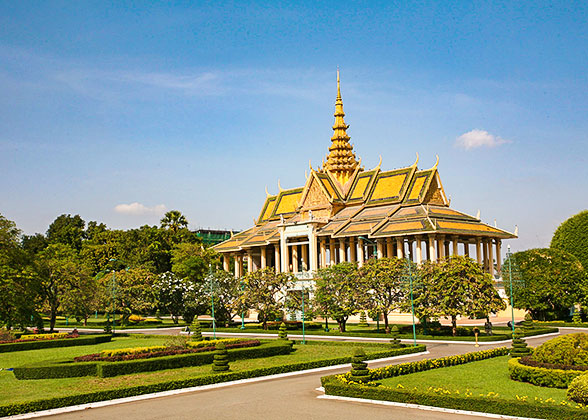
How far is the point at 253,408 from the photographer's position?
→ 62.5 ft

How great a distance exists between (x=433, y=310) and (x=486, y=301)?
321 centimetres

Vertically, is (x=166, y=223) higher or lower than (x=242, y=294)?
higher

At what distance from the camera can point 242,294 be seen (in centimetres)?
5166

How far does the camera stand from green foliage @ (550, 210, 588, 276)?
61.8 metres

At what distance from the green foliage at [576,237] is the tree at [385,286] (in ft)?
87.4

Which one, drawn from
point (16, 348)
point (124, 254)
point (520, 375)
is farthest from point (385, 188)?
point (520, 375)

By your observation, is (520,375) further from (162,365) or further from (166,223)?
(166,223)

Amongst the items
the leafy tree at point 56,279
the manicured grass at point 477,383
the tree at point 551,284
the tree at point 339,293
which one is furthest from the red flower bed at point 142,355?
the tree at point 551,284

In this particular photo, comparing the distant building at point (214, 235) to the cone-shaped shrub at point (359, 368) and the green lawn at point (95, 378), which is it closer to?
the green lawn at point (95, 378)

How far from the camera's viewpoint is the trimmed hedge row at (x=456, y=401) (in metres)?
16.1

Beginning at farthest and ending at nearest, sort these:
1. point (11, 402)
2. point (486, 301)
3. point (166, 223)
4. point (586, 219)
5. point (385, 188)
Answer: point (166, 223) → point (385, 188) → point (586, 219) → point (486, 301) → point (11, 402)

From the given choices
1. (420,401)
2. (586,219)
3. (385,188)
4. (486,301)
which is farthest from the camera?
(385,188)

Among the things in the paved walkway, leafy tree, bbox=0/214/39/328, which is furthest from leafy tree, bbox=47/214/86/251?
the paved walkway

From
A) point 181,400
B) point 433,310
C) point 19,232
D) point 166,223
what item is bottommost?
point 181,400
